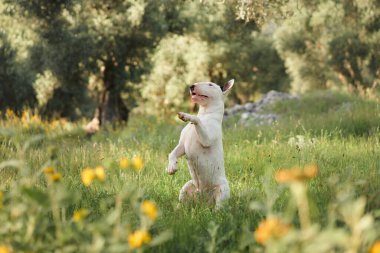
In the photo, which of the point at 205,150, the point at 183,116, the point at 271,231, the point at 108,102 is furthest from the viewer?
the point at 108,102

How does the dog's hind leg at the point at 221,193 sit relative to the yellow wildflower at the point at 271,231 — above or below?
below

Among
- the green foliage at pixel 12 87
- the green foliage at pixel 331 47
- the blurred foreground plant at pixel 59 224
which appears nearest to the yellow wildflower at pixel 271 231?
the blurred foreground plant at pixel 59 224

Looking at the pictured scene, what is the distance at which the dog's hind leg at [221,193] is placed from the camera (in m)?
4.53

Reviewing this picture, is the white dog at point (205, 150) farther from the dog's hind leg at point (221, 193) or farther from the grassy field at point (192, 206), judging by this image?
the grassy field at point (192, 206)

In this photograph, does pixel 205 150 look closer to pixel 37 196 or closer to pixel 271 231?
pixel 37 196

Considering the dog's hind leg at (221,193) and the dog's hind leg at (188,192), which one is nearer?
the dog's hind leg at (221,193)

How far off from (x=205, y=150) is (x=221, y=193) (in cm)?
42

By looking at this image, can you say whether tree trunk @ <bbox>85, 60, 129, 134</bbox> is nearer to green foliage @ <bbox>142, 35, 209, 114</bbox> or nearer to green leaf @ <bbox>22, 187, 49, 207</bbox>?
green foliage @ <bbox>142, 35, 209, 114</bbox>

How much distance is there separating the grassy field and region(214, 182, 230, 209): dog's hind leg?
0.10m

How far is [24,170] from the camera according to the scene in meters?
2.57

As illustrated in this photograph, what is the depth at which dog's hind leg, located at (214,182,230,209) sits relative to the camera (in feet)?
14.9

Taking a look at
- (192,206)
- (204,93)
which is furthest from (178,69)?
(192,206)

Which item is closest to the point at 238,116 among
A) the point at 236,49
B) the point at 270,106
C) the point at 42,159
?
the point at 270,106

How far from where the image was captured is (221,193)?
4.60m
